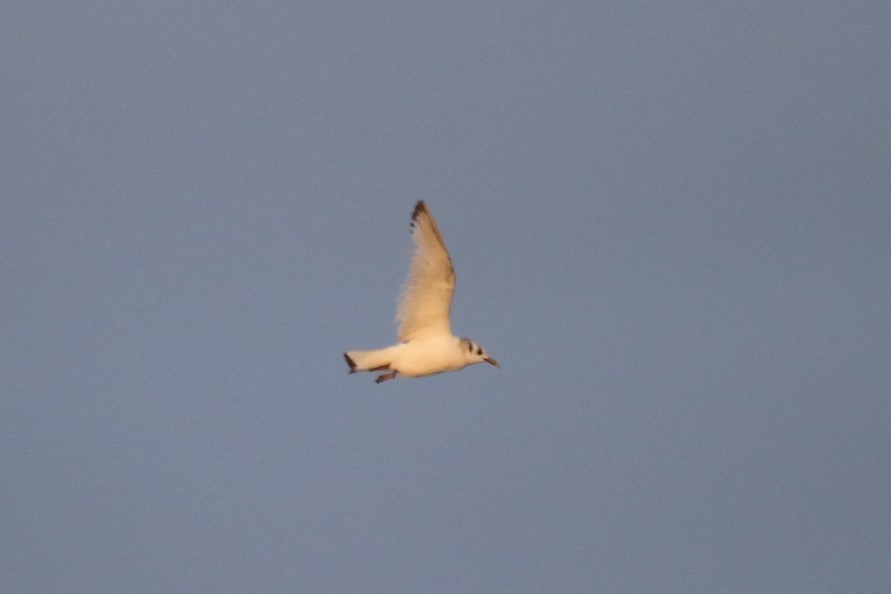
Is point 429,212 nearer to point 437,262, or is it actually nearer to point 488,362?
point 437,262

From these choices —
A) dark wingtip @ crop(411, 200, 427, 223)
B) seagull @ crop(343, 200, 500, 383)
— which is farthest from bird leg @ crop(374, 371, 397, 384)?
dark wingtip @ crop(411, 200, 427, 223)

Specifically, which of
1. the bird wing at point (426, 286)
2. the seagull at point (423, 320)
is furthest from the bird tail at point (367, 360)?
the bird wing at point (426, 286)

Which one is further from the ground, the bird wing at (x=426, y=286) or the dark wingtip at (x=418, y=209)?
the dark wingtip at (x=418, y=209)

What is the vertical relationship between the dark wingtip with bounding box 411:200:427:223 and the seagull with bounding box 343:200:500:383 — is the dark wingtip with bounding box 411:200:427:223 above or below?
above

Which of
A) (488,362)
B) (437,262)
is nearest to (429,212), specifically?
(437,262)

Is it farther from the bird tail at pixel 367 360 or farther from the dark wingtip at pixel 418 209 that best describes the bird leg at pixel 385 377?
the dark wingtip at pixel 418 209

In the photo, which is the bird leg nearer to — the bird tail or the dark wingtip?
the bird tail
